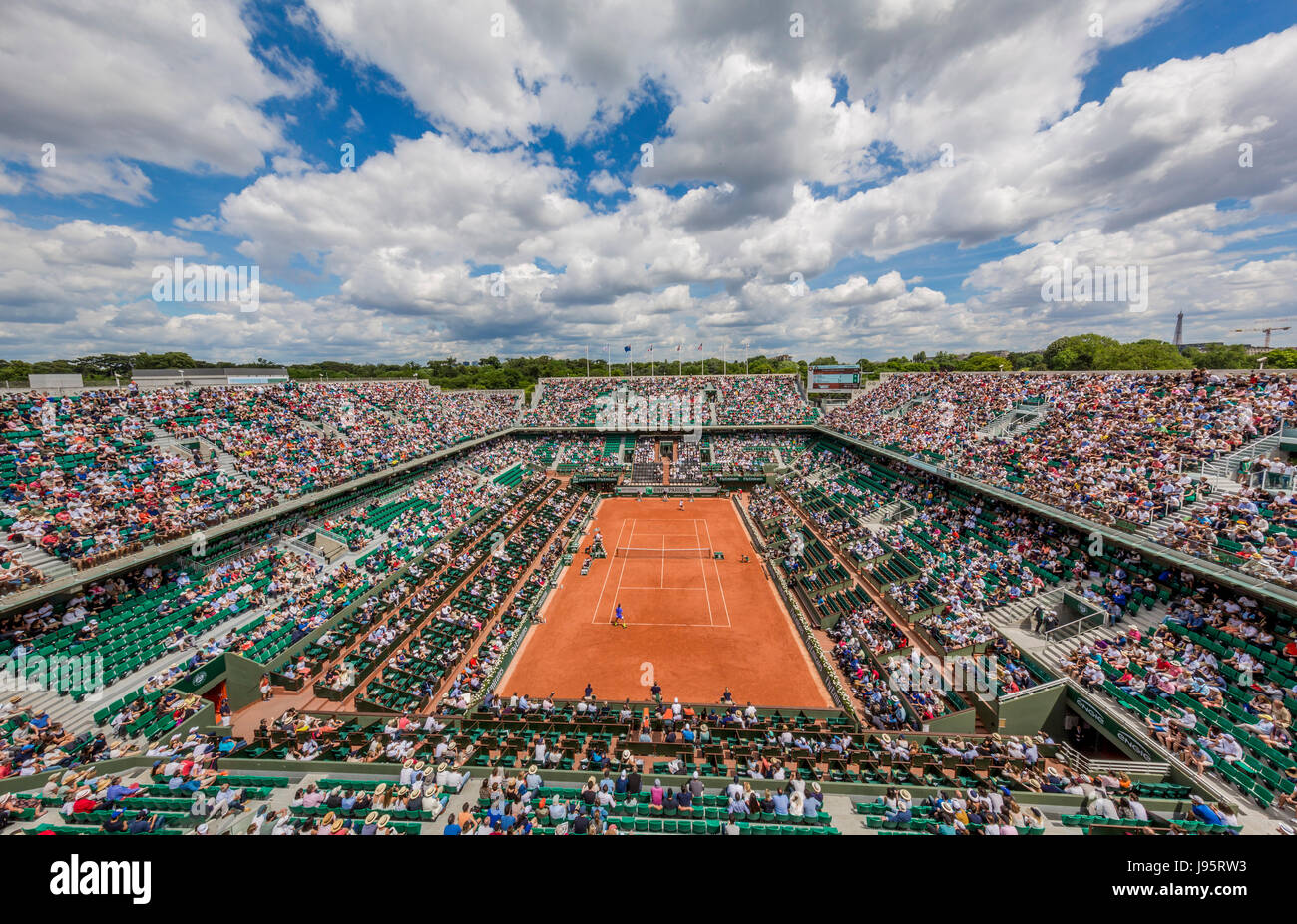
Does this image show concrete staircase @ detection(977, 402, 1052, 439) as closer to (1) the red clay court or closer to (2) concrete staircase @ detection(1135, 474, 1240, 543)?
(2) concrete staircase @ detection(1135, 474, 1240, 543)

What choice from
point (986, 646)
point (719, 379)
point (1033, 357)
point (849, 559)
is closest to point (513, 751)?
point (986, 646)

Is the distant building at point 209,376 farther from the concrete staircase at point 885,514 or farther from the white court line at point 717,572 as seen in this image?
the concrete staircase at point 885,514

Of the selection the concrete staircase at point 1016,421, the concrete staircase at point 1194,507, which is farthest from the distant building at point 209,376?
the concrete staircase at point 1016,421

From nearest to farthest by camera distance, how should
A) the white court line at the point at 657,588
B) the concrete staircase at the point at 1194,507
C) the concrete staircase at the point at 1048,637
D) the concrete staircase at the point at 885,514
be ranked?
the concrete staircase at the point at 1048,637 < the concrete staircase at the point at 1194,507 < the white court line at the point at 657,588 < the concrete staircase at the point at 885,514

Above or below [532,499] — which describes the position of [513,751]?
below

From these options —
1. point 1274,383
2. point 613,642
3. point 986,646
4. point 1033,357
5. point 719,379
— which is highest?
point 1033,357

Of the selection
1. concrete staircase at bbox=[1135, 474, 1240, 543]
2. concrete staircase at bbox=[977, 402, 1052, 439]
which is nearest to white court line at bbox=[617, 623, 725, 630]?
concrete staircase at bbox=[1135, 474, 1240, 543]

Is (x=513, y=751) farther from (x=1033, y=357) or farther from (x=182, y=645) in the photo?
(x=1033, y=357)
